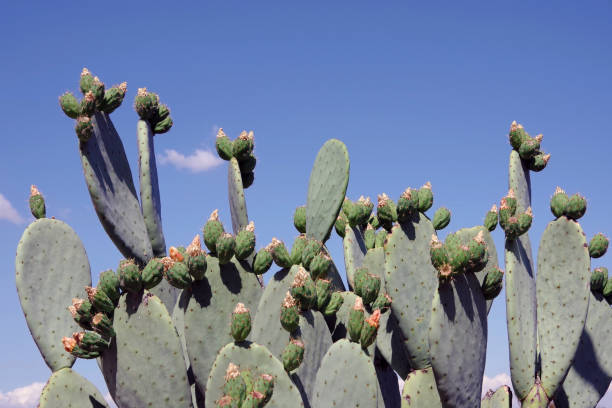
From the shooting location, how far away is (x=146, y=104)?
552 centimetres

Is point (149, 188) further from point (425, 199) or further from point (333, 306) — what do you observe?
point (425, 199)

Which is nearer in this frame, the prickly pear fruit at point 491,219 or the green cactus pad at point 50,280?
the green cactus pad at point 50,280

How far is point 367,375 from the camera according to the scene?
4.25 m

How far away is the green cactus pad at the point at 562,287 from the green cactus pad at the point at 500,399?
0.36 metres

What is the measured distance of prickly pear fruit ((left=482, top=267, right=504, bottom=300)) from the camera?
4492 mm

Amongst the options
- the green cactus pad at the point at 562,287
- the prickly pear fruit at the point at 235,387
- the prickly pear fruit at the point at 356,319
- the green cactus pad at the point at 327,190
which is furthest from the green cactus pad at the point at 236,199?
the green cactus pad at the point at 562,287

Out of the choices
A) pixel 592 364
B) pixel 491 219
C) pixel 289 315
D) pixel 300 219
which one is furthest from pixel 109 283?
pixel 592 364

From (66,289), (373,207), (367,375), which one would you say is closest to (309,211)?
(373,207)

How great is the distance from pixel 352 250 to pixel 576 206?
179cm

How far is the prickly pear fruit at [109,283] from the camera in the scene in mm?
4285

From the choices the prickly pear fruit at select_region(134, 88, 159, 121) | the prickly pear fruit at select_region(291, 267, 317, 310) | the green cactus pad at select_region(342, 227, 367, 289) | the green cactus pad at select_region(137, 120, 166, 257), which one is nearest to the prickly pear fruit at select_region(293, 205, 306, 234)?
the green cactus pad at select_region(342, 227, 367, 289)

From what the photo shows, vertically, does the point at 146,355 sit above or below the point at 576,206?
below

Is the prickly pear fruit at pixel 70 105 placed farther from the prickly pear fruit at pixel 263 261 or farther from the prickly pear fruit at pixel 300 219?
the prickly pear fruit at pixel 300 219

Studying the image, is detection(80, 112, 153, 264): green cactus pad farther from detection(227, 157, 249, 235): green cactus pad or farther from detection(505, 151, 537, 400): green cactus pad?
detection(505, 151, 537, 400): green cactus pad
